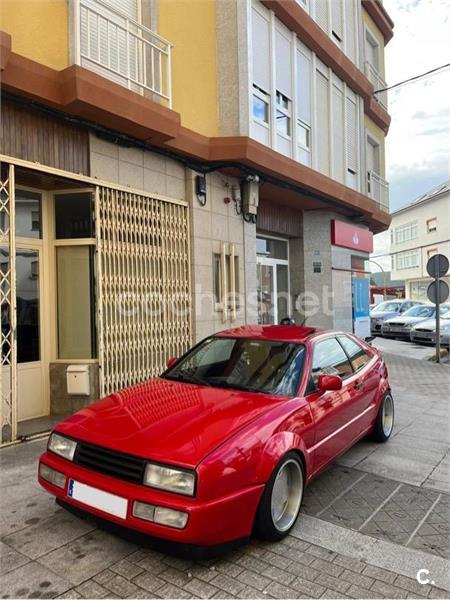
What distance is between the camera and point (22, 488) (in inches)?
151

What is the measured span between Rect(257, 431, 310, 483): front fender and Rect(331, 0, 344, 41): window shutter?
11760 mm

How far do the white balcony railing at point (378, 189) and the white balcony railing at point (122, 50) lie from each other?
8730mm

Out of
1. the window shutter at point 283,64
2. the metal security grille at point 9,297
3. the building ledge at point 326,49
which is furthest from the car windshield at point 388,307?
the metal security grille at point 9,297

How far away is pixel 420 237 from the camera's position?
4606cm

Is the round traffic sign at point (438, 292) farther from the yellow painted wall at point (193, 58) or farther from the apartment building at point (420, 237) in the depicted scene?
the apartment building at point (420, 237)

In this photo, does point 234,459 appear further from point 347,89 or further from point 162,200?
point 347,89

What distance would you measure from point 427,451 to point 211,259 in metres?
4.55

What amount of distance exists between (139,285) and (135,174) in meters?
1.63

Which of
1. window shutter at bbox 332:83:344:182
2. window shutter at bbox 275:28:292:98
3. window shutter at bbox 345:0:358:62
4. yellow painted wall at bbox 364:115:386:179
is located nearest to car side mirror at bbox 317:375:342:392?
window shutter at bbox 275:28:292:98

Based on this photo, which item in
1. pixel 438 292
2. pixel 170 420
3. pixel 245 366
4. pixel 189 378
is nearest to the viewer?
pixel 170 420

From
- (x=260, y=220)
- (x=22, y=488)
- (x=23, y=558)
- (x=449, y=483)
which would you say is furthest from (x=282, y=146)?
(x=23, y=558)

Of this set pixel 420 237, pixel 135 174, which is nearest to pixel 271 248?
pixel 135 174

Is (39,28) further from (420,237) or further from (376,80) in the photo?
(420,237)

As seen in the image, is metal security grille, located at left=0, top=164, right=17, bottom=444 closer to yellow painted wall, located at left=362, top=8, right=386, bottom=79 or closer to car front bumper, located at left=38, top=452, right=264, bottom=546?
car front bumper, located at left=38, top=452, right=264, bottom=546
